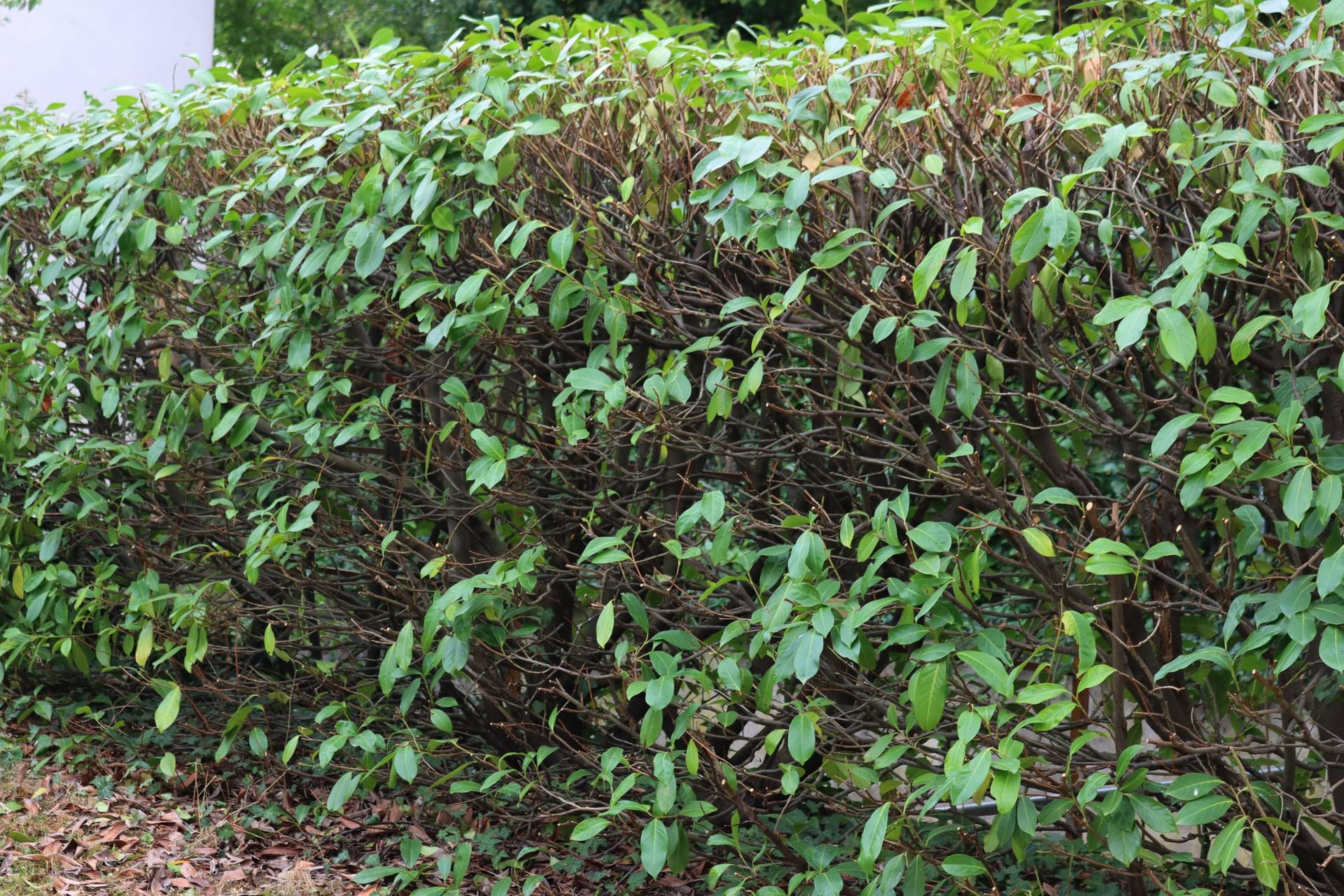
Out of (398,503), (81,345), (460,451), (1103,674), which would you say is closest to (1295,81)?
(1103,674)

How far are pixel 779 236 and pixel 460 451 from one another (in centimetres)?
136

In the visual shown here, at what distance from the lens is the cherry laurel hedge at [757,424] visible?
261 cm

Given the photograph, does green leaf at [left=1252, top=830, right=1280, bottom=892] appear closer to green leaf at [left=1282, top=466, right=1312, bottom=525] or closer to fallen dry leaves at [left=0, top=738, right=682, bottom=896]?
green leaf at [left=1282, top=466, right=1312, bottom=525]

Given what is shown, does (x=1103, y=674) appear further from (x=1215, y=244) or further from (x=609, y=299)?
(x=609, y=299)

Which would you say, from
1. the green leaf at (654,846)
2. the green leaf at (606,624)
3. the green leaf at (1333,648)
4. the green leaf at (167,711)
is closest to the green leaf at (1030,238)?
the green leaf at (1333,648)

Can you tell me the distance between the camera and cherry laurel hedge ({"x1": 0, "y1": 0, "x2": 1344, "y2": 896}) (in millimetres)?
2607

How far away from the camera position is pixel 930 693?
265 cm

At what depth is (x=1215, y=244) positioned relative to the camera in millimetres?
2389

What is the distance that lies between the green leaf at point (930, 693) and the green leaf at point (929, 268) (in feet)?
2.67

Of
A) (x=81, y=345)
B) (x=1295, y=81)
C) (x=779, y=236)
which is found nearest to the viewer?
(x=1295, y=81)

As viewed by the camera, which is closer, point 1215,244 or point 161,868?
point 1215,244

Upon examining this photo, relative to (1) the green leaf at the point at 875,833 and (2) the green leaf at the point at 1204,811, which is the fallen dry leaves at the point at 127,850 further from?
(2) the green leaf at the point at 1204,811

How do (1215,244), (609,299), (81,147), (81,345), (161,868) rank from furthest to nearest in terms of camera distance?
(81,345), (81,147), (161,868), (609,299), (1215,244)

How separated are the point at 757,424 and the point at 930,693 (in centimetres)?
97
